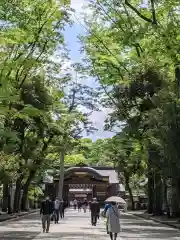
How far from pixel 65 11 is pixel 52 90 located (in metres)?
8.32

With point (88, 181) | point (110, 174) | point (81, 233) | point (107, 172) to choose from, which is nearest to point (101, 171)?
point (107, 172)

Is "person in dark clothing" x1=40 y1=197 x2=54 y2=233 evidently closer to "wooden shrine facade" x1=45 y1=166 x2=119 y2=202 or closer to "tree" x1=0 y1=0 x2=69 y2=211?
"tree" x1=0 y1=0 x2=69 y2=211

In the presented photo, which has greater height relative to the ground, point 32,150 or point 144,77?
point 144,77

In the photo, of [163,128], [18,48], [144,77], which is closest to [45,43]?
[18,48]

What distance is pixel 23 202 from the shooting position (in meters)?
49.3

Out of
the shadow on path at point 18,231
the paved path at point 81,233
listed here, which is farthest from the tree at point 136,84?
the shadow on path at point 18,231

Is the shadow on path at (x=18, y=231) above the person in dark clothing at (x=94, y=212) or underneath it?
underneath

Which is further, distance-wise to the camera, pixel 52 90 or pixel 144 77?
pixel 52 90

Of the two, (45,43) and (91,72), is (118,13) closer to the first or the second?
(45,43)

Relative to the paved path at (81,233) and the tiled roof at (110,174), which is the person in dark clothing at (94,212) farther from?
the tiled roof at (110,174)

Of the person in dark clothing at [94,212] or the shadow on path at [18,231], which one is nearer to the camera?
the shadow on path at [18,231]

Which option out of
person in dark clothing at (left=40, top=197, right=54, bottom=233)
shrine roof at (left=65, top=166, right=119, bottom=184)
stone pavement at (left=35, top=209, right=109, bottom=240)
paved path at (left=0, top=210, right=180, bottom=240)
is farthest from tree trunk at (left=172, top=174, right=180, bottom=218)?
shrine roof at (left=65, top=166, right=119, bottom=184)

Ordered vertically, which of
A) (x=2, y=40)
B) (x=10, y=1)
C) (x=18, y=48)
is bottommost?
(x=2, y=40)

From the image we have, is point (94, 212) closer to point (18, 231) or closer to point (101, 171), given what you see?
point (18, 231)
